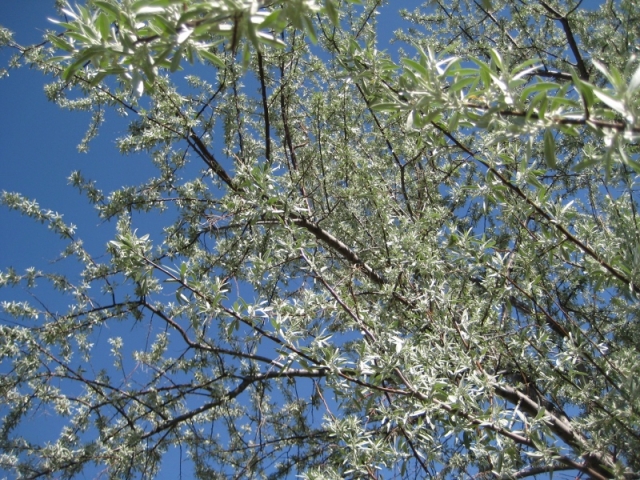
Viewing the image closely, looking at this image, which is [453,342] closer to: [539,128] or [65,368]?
[539,128]

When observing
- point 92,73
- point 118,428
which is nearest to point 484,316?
point 118,428

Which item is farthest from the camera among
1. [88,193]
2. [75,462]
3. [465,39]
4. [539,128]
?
[465,39]

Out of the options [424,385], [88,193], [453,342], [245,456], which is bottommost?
[424,385]

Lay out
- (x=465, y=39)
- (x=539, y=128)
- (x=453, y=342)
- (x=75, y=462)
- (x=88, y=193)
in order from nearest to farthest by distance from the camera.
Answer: (x=539, y=128)
(x=453, y=342)
(x=75, y=462)
(x=88, y=193)
(x=465, y=39)

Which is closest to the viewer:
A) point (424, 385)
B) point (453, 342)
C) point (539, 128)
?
point (539, 128)

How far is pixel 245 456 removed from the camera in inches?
178

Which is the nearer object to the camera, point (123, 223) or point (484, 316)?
point (484, 316)

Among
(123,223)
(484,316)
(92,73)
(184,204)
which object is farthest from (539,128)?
(92,73)

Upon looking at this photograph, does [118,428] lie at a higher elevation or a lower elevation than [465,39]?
lower

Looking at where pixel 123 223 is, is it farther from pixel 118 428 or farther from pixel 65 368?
pixel 118 428

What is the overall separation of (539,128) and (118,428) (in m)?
4.10

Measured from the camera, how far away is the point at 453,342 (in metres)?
2.69

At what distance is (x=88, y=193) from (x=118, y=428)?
6.55ft

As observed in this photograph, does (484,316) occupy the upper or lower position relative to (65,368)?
lower
